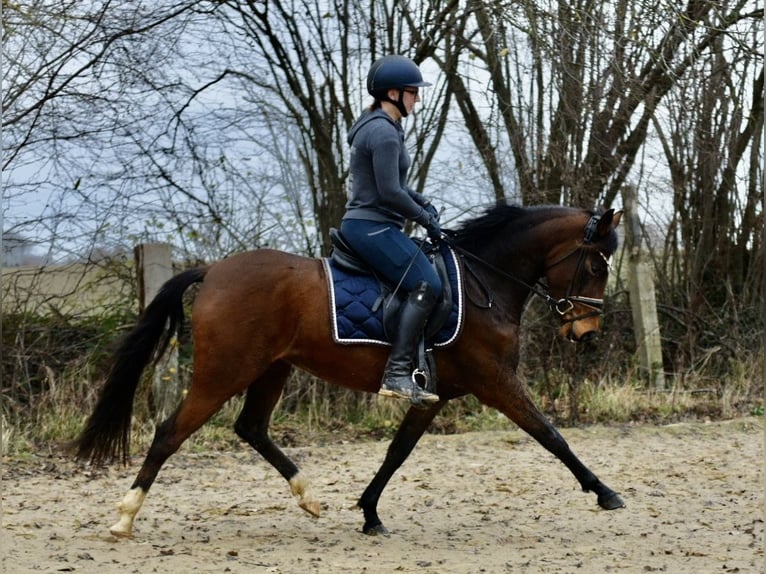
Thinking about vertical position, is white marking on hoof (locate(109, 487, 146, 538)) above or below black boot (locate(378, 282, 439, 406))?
below

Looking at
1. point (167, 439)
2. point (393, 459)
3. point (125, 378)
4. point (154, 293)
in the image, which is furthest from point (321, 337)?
point (154, 293)

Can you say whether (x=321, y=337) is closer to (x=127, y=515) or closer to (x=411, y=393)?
(x=411, y=393)

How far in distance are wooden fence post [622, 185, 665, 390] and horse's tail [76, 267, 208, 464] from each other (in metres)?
6.68

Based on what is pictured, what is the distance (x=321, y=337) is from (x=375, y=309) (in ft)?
1.15

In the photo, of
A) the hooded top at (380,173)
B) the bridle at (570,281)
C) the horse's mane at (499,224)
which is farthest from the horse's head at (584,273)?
the hooded top at (380,173)

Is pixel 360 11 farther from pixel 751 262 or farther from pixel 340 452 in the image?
pixel 751 262

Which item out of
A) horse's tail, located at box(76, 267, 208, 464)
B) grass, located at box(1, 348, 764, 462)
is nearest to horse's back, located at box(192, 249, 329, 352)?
horse's tail, located at box(76, 267, 208, 464)

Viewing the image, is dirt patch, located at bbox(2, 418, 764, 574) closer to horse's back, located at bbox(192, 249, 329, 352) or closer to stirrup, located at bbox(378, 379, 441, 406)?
stirrup, located at bbox(378, 379, 441, 406)

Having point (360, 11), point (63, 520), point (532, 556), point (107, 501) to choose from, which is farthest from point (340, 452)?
point (360, 11)

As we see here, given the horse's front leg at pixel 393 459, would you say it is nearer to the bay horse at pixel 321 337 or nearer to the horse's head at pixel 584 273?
the bay horse at pixel 321 337

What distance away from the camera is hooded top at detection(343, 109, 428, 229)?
607 cm

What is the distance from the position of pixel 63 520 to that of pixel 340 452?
3.05 meters

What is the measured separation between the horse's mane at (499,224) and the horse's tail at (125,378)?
1.62 metres

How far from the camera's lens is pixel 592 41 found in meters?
9.19
